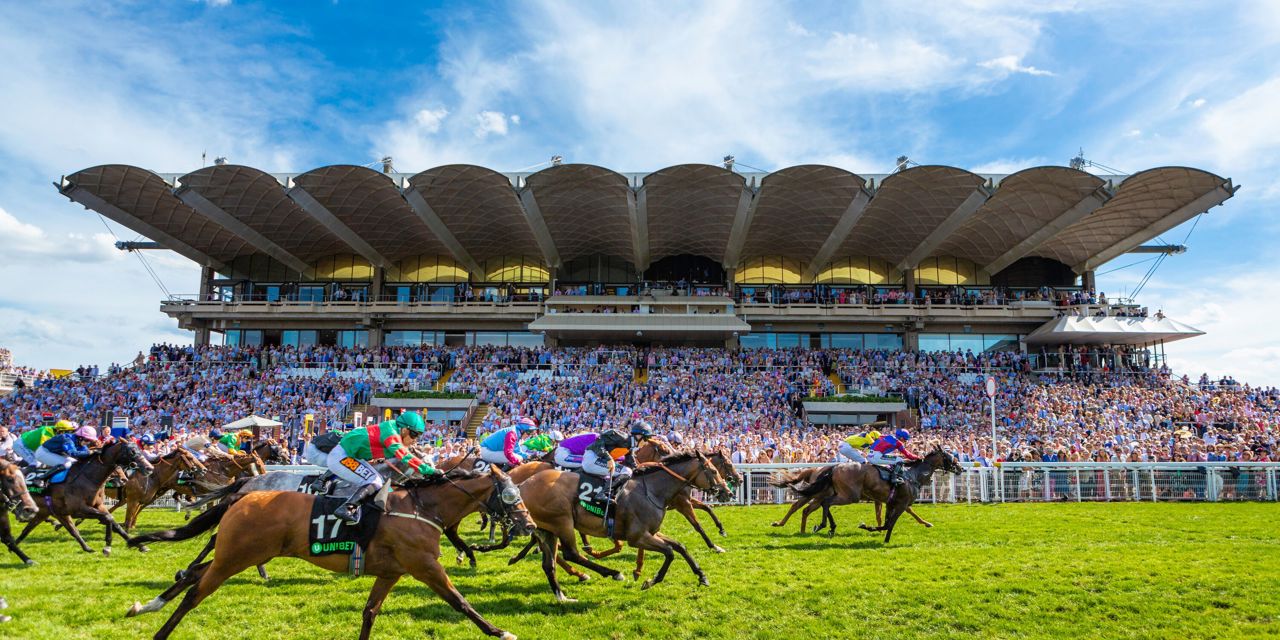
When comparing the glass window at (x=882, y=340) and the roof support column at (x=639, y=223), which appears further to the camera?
the glass window at (x=882, y=340)

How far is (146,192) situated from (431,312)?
44.0 feet

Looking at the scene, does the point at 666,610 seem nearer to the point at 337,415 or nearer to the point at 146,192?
the point at 337,415

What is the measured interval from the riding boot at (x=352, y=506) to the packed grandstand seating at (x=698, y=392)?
15.9 meters

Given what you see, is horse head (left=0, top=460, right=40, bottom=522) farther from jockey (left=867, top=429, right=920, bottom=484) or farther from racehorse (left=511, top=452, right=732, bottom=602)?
jockey (left=867, top=429, right=920, bottom=484)

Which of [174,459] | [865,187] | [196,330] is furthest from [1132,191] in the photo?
[196,330]

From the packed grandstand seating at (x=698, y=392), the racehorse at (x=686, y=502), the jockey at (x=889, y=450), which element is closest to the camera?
the racehorse at (x=686, y=502)

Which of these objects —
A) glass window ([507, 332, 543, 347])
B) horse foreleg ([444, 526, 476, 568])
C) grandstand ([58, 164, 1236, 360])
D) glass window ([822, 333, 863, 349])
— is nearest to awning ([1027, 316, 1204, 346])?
grandstand ([58, 164, 1236, 360])

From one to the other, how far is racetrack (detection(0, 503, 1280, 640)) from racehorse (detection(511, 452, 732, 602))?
0.31m

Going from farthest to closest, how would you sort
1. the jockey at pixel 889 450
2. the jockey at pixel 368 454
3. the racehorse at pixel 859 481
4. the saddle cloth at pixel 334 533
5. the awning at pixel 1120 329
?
the awning at pixel 1120 329
the jockey at pixel 889 450
the racehorse at pixel 859 481
the jockey at pixel 368 454
the saddle cloth at pixel 334 533

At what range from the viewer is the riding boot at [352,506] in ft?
19.9

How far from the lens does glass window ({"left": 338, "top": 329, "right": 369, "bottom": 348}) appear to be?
131 ft

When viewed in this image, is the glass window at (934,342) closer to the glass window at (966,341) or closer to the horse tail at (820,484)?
the glass window at (966,341)

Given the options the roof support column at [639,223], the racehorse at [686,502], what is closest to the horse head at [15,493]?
the racehorse at [686,502]

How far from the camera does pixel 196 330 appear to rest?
4138 centimetres
